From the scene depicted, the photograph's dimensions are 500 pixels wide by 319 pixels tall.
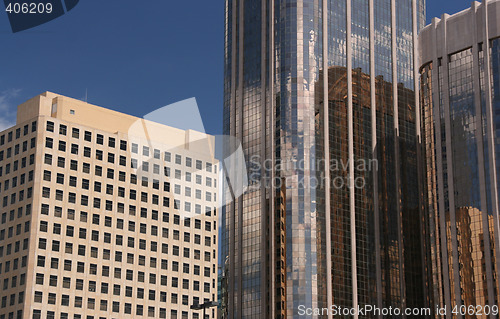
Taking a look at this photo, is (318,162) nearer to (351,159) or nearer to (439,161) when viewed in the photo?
(351,159)

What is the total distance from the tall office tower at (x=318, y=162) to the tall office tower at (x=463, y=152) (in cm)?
1064

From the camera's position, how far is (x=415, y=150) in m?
178

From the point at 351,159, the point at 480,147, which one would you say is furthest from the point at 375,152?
the point at 480,147

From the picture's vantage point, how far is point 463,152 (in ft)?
504

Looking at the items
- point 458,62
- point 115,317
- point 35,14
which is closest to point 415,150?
point 458,62

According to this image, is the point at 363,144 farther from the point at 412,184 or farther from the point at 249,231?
the point at 249,231

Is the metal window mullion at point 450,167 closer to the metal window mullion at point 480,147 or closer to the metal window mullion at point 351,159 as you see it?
the metal window mullion at point 480,147

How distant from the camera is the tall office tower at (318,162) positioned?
15775 cm

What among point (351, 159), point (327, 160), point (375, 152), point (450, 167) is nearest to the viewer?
point (450, 167)

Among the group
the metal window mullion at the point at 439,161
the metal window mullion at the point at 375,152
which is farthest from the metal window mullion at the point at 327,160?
the metal window mullion at the point at 439,161

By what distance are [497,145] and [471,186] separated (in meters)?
8.14

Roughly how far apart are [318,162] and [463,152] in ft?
84.5

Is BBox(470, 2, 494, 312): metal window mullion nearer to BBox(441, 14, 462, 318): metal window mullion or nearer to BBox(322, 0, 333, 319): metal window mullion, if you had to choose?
BBox(441, 14, 462, 318): metal window mullion

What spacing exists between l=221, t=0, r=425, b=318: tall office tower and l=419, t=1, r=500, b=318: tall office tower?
34.9ft
